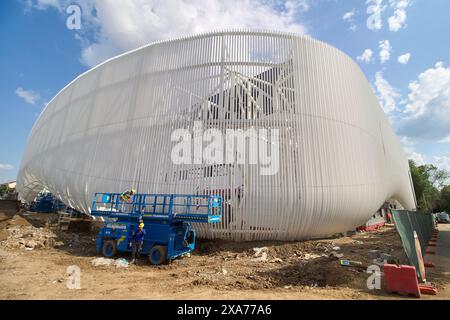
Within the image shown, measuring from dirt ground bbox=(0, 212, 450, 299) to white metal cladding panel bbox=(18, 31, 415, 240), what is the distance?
59.3 inches

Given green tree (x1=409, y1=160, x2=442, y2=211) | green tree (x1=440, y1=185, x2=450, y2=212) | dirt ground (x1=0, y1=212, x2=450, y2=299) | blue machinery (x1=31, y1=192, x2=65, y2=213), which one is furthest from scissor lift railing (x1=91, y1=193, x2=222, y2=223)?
green tree (x1=440, y1=185, x2=450, y2=212)

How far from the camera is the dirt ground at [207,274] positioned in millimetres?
5941

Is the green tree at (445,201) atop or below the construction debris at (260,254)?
atop

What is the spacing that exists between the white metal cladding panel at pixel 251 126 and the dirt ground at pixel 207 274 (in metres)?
1.51

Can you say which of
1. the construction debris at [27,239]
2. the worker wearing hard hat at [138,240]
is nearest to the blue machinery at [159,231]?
the worker wearing hard hat at [138,240]

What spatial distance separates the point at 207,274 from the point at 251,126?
23.1 ft

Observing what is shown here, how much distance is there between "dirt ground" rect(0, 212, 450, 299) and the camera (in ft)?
19.5

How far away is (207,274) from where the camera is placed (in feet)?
25.8

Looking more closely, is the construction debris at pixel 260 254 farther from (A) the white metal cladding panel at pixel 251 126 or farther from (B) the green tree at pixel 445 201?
(B) the green tree at pixel 445 201

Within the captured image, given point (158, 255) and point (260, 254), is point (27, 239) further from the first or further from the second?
point (260, 254)

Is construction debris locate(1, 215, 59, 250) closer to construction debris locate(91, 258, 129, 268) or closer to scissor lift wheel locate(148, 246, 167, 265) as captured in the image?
construction debris locate(91, 258, 129, 268)

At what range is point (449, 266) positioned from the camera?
8875 mm

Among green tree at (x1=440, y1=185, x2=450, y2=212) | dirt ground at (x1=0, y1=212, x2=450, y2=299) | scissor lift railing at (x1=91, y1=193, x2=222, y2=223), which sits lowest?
dirt ground at (x1=0, y1=212, x2=450, y2=299)

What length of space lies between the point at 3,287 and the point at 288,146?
1127 cm
